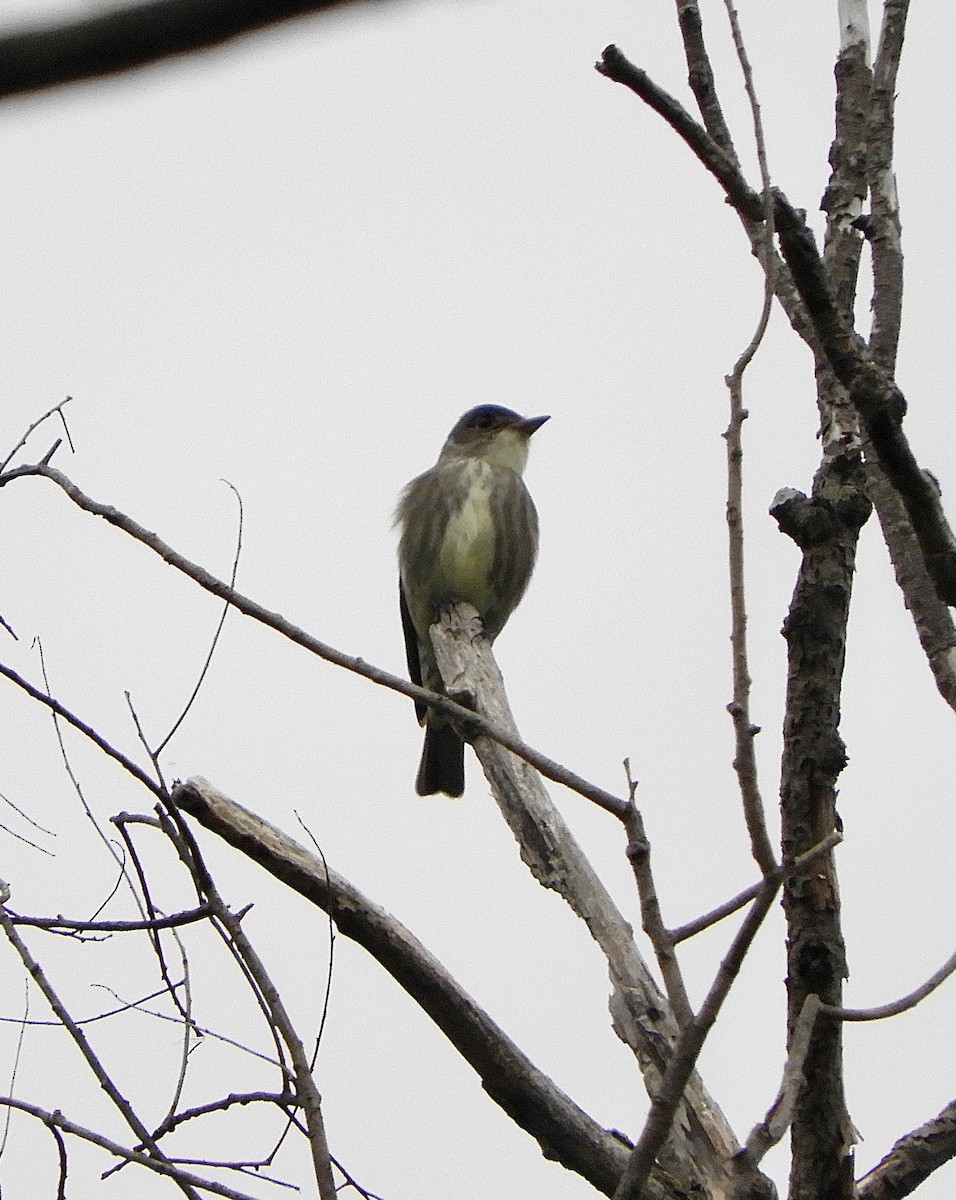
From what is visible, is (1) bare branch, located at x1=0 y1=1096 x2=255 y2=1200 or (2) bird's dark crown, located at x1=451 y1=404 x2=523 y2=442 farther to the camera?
(2) bird's dark crown, located at x1=451 y1=404 x2=523 y2=442

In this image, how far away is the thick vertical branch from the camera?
272 cm

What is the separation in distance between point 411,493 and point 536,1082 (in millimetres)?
5106

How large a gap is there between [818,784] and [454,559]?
4551 millimetres

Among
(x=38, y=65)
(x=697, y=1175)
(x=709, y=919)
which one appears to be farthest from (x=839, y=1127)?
(x=38, y=65)

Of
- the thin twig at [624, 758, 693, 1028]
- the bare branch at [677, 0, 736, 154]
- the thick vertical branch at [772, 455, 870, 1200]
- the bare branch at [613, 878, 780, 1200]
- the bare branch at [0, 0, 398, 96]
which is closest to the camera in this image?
the bare branch at [0, 0, 398, 96]

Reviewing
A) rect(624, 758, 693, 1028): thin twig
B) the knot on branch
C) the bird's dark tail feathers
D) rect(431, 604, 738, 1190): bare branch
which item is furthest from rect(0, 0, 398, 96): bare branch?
the bird's dark tail feathers

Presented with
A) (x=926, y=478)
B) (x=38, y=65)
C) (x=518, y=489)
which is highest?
(x=518, y=489)

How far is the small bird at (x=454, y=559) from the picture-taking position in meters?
7.21

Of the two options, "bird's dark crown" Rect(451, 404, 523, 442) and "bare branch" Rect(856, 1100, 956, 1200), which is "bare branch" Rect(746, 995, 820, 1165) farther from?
"bird's dark crown" Rect(451, 404, 523, 442)

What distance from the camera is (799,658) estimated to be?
3041 mm

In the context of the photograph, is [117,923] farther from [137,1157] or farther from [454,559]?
[454,559]

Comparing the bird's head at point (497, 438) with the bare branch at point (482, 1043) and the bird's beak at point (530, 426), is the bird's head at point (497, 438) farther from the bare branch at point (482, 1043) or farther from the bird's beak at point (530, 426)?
the bare branch at point (482, 1043)

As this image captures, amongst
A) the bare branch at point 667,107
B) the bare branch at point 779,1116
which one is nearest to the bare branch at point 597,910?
the bare branch at point 779,1116

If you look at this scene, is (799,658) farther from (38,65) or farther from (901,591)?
(38,65)
